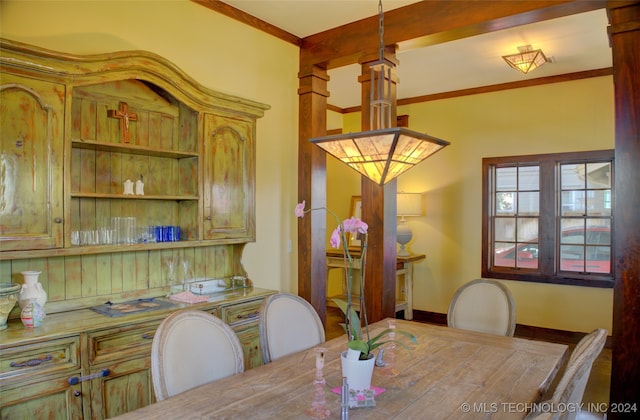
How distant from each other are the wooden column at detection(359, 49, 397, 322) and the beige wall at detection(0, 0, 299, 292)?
28.8 inches

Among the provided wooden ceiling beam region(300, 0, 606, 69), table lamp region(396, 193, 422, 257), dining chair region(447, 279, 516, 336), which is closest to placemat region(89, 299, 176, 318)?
dining chair region(447, 279, 516, 336)

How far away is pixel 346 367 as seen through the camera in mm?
1598

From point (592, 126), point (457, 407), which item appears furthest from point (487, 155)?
point (457, 407)

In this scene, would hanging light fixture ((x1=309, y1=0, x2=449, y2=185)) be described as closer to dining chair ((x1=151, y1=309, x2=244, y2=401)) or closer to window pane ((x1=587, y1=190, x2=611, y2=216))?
dining chair ((x1=151, y1=309, x2=244, y2=401))

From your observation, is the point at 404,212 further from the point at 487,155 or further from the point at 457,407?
the point at 457,407

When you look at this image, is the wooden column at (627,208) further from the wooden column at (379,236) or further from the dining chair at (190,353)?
the dining chair at (190,353)

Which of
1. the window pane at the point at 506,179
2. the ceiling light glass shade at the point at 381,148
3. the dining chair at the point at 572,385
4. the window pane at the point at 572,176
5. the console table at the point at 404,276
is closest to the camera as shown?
the dining chair at the point at 572,385

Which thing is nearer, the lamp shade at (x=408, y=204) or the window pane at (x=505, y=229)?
the window pane at (x=505, y=229)

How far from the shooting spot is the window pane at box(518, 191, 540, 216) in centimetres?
502

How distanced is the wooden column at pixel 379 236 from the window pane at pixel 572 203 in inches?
94.2

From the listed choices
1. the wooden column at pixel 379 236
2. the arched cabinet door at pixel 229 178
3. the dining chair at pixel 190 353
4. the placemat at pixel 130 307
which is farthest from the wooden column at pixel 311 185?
the dining chair at pixel 190 353

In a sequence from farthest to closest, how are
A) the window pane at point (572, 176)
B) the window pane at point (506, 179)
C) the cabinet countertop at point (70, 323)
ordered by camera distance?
1. the window pane at point (506, 179)
2. the window pane at point (572, 176)
3. the cabinet countertop at point (70, 323)

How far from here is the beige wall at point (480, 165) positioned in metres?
4.64

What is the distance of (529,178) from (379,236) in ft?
8.19
